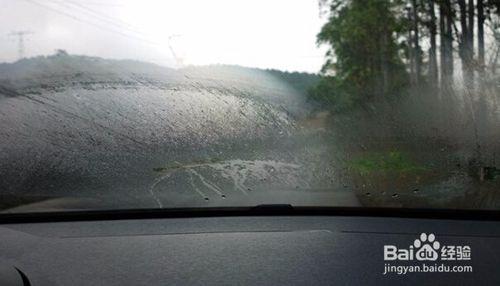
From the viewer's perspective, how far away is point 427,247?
453 centimetres

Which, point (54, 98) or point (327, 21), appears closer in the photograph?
point (327, 21)

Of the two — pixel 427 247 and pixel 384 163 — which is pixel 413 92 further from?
pixel 427 247

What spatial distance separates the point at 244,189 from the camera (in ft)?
20.6

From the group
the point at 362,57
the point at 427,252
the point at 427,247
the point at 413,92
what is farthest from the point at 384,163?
the point at 427,252

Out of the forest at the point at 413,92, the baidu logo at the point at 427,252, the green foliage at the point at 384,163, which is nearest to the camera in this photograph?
the baidu logo at the point at 427,252

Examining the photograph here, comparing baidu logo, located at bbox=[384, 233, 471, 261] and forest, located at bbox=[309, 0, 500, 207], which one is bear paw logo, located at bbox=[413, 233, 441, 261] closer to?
baidu logo, located at bbox=[384, 233, 471, 261]

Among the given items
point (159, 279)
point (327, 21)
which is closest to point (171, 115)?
point (327, 21)

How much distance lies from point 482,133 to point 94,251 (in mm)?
4202

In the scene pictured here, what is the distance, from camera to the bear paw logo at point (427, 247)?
4.31 m

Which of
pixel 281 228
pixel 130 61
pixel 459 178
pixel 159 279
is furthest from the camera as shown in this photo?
pixel 130 61

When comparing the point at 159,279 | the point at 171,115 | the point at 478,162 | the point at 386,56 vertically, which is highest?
the point at 386,56

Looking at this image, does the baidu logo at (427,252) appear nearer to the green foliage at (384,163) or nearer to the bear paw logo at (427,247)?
the bear paw logo at (427,247)

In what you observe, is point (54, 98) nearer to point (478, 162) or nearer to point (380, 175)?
point (380, 175)

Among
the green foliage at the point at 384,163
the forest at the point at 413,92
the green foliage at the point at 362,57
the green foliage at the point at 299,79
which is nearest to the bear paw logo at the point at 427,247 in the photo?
the forest at the point at 413,92
